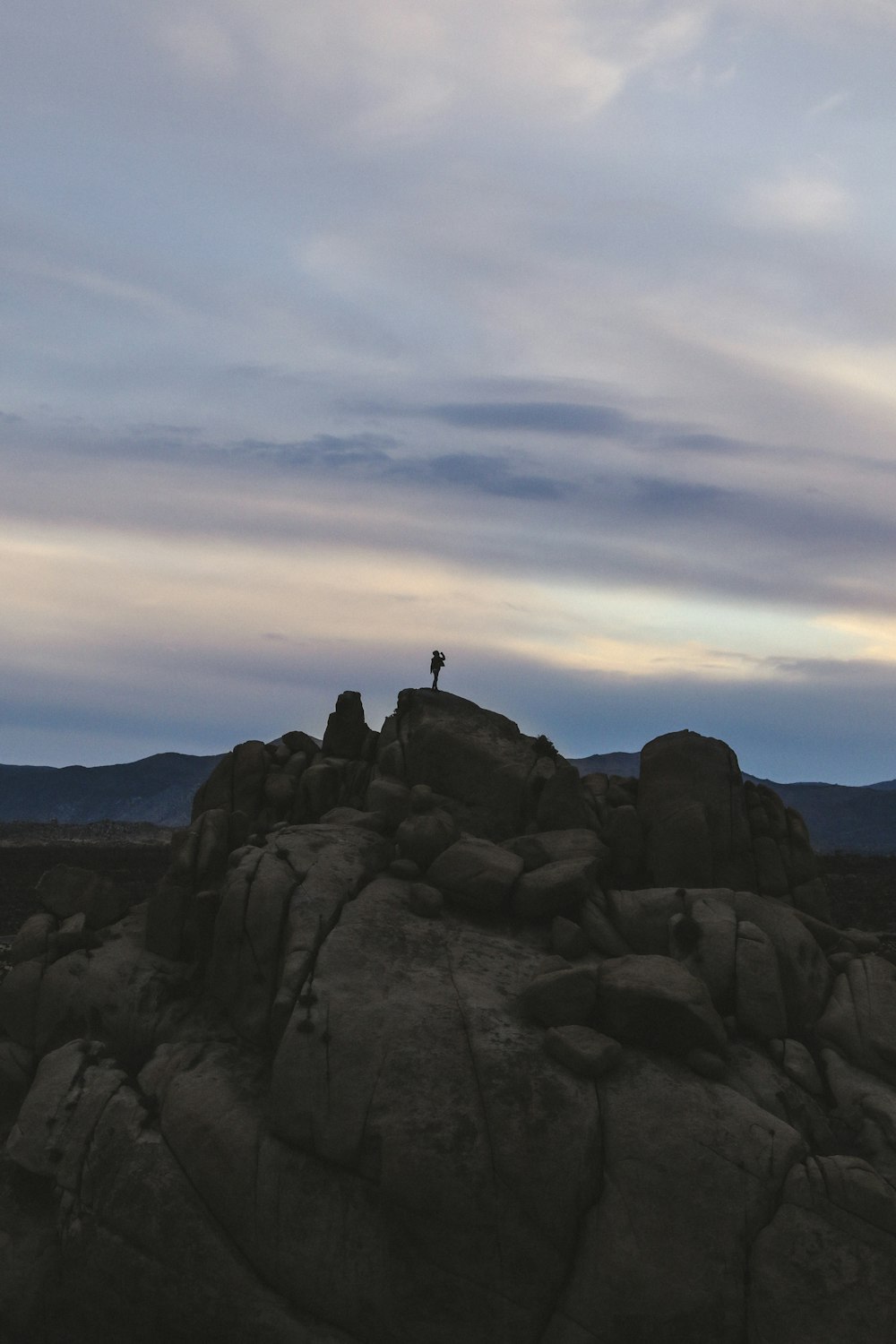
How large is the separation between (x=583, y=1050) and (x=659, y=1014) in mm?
2270

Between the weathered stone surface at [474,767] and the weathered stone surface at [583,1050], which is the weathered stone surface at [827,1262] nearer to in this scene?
the weathered stone surface at [583,1050]

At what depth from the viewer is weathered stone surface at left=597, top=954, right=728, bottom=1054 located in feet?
86.2

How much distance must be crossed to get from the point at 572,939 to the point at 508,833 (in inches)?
261

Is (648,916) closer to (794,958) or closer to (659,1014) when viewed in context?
(794,958)

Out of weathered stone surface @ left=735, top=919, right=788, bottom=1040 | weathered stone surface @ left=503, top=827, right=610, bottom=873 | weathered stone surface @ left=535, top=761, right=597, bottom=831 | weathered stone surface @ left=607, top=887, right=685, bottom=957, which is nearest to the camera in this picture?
weathered stone surface @ left=735, top=919, right=788, bottom=1040

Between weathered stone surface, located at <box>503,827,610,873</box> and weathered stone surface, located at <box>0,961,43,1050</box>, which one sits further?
weathered stone surface, located at <box>503,827,610,873</box>

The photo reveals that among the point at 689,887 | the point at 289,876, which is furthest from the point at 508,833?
the point at 289,876

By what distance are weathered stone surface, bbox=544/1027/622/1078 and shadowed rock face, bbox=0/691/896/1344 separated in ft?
0.19

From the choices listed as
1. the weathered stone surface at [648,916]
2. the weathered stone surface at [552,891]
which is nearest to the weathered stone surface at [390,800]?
the weathered stone surface at [552,891]

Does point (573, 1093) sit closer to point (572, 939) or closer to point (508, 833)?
point (572, 939)

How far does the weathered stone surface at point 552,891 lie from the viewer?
30781mm

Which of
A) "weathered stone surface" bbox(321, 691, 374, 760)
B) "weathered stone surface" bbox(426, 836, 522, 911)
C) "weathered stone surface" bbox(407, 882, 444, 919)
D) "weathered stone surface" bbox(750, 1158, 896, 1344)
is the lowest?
"weathered stone surface" bbox(750, 1158, 896, 1344)

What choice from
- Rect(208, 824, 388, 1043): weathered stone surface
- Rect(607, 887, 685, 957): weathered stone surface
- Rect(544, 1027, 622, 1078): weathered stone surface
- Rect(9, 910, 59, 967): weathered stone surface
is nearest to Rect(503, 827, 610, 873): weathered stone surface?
Rect(607, 887, 685, 957): weathered stone surface

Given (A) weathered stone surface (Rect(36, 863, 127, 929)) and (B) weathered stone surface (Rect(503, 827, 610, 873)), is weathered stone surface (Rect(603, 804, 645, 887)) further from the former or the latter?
(A) weathered stone surface (Rect(36, 863, 127, 929))
